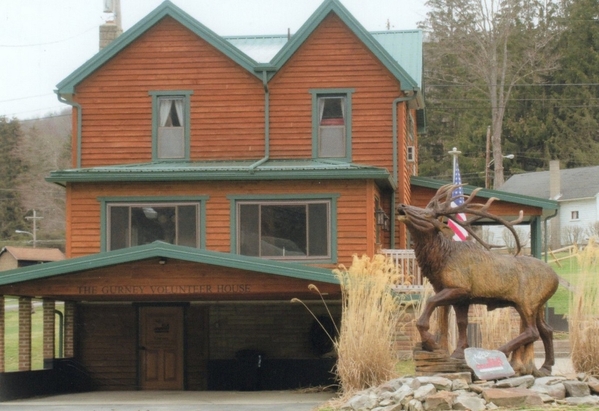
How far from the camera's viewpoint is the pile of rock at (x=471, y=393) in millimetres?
13172

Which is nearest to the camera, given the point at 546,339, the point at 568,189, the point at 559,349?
the point at 546,339

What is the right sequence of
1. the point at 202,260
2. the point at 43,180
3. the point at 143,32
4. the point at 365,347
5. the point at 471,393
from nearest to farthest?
the point at 471,393 → the point at 365,347 → the point at 202,260 → the point at 143,32 → the point at 43,180

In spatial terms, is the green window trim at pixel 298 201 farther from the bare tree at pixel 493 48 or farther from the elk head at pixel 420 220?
the bare tree at pixel 493 48

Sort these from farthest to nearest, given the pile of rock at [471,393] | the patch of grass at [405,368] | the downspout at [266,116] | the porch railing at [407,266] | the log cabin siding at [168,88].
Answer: the log cabin siding at [168,88], the downspout at [266,116], the porch railing at [407,266], the patch of grass at [405,368], the pile of rock at [471,393]

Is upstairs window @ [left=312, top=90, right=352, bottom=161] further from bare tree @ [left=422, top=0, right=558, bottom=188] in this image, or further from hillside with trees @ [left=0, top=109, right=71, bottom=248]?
hillside with trees @ [left=0, top=109, right=71, bottom=248]

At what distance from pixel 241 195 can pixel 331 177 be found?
1.99 meters

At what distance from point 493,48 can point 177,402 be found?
3600cm

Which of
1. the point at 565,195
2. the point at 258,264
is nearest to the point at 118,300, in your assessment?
the point at 258,264

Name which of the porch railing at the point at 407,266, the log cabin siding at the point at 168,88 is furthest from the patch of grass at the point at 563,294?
the log cabin siding at the point at 168,88

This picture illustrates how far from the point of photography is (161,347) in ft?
80.1

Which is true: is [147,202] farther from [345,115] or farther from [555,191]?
[555,191]

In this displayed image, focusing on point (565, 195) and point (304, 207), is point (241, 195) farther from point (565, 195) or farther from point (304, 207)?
point (565, 195)

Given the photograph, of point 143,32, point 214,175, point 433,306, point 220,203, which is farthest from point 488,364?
point 143,32

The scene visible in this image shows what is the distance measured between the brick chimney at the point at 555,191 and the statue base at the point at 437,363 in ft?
124
